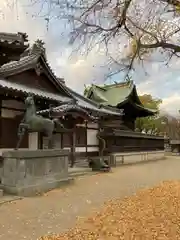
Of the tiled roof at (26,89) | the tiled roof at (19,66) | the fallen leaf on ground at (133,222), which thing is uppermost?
the tiled roof at (19,66)

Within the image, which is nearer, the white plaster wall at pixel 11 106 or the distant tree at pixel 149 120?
the white plaster wall at pixel 11 106

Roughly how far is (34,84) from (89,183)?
6.54m

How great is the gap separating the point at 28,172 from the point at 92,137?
11.4m

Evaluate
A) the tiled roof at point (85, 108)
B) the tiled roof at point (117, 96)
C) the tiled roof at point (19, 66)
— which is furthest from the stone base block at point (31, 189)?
the tiled roof at point (117, 96)

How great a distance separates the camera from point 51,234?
6.42 m

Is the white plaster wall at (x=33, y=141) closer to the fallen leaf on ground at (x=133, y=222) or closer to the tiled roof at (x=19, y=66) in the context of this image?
the tiled roof at (x=19, y=66)

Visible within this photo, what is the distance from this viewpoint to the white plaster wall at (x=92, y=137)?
70.2 ft

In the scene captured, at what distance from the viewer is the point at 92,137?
21.8 meters

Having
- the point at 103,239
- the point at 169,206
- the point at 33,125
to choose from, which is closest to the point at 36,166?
the point at 33,125

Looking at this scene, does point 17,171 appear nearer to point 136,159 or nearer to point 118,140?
point 118,140

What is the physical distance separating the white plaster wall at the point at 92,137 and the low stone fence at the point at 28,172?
9.61 meters

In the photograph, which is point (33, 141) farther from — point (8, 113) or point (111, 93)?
point (111, 93)

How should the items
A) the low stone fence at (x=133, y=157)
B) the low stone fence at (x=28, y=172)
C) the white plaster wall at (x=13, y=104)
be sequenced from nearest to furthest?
the low stone fence at (x=28, y=172), the white plaster wall at (x=13, y=104), the low stone fence at (x=133, y=157)

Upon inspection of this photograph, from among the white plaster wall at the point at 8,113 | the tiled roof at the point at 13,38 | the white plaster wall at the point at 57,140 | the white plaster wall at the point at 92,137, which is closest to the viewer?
the tiled roof at the point at 13,38
